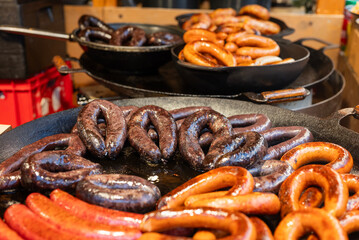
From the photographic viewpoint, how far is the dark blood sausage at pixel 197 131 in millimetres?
1946

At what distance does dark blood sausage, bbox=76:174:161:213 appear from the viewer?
61.1 inches

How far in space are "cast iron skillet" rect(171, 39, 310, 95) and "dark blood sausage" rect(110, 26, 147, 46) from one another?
2.37ft

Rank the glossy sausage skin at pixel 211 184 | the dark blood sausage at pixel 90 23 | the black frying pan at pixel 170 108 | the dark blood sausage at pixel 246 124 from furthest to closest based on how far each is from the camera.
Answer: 1. the dark blood sausage at pixel 90 23
2. the dark blood sausage at pixel 246 124
3. the black frying pan at pixel 170 108
4. the glossy sausage skin at pixel 211 184

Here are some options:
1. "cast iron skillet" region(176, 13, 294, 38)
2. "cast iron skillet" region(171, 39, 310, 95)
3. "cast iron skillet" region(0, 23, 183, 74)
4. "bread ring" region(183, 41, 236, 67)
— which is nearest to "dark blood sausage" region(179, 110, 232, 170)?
"cast iron skillet" region(171, 39, 310, 95)

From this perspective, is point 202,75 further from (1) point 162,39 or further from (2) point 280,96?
(1) point 162,39

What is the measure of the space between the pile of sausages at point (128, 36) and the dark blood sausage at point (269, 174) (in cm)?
190

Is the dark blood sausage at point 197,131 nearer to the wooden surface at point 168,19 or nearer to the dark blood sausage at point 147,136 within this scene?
the dark blood sausage at point 147,136

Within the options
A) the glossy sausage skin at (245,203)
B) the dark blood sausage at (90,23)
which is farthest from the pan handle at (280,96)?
the dark blood sausage at (90,23)

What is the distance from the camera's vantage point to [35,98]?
429 cm

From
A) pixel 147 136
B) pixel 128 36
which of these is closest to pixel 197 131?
pixel 147 136

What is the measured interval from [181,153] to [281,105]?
99 cm

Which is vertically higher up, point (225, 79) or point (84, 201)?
point (225, 79)

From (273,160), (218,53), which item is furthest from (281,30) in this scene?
(273,160)

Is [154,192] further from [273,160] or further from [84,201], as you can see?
[273,160]
